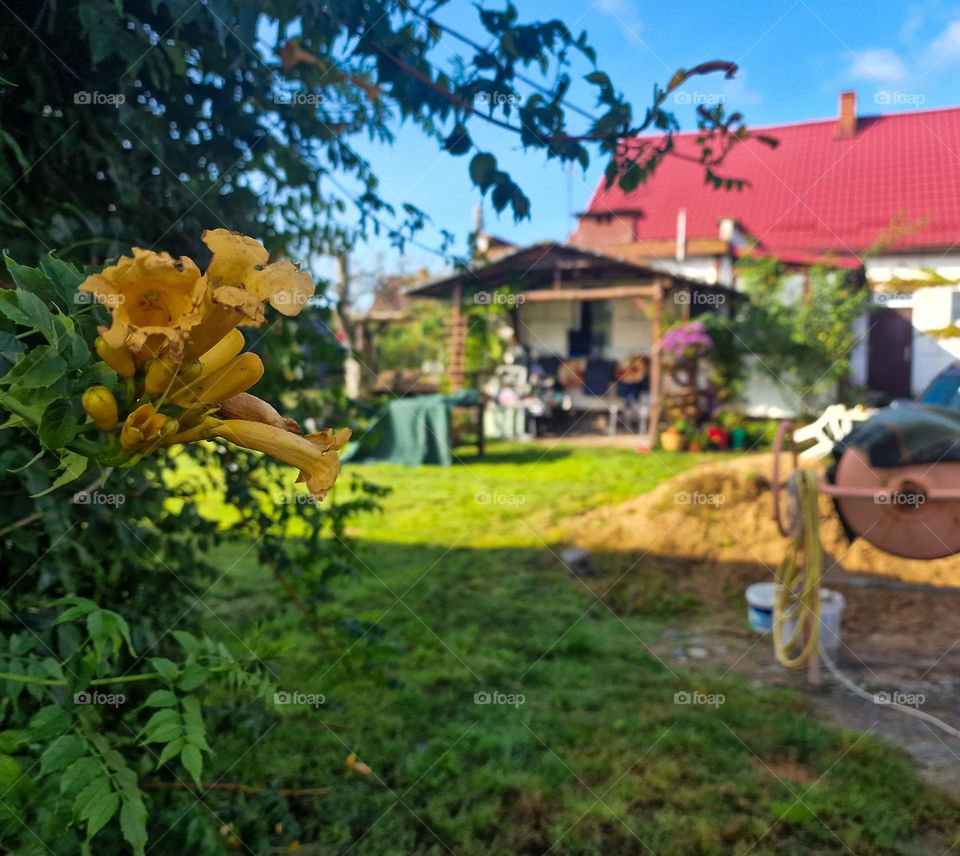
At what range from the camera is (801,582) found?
12.3 ft

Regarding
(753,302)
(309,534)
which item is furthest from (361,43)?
(753,302)

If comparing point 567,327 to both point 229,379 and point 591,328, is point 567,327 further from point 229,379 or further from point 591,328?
point 229,379

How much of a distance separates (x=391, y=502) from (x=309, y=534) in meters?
4.80

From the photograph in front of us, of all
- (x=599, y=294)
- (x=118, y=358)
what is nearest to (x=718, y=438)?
(x=599, y=294)

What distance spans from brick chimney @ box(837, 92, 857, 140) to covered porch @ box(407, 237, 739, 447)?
393cm

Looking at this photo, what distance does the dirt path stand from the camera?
3225 mm

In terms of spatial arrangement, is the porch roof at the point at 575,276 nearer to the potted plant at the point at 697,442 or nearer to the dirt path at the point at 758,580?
the potted plant at the point at 697,442

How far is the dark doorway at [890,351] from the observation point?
9070 mm

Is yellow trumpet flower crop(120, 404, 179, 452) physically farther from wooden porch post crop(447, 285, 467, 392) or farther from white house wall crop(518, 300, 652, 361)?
white house wall crop(518, 300, 652, 361)

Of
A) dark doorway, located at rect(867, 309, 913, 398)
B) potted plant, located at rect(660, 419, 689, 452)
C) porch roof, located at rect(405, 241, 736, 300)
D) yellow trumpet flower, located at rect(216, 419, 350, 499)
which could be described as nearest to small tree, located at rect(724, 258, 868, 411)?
dark doorway, located at rect(867, 309, 913, 398)

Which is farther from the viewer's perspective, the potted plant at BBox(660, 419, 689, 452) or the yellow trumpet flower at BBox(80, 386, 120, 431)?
the potted plant at BBox(660, 419, 689, 452)

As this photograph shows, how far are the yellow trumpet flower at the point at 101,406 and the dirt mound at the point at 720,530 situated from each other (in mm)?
5186

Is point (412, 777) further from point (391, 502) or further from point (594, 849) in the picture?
point (391, 502)

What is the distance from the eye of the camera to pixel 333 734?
2.75 m
